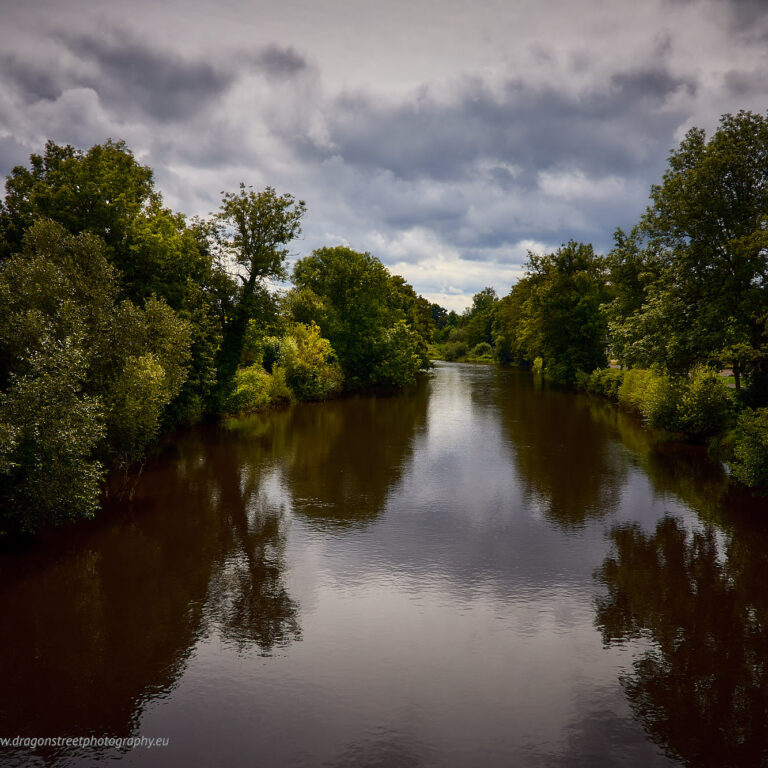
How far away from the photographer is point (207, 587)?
41.5 ft

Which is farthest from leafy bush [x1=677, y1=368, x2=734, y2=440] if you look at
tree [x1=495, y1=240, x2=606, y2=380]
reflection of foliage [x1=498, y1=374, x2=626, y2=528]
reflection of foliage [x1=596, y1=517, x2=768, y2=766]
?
tree [x1=495, y1=240, x2=606, y2=380]

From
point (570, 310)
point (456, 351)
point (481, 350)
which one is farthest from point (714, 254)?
point (456, 351)

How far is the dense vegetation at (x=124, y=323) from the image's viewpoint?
13.8 m

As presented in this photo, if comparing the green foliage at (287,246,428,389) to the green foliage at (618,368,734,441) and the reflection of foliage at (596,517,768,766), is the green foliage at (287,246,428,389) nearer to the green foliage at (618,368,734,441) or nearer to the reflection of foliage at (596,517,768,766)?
the green foliage at (618,368,734,441)

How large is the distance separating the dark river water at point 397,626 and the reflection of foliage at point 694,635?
47 mm

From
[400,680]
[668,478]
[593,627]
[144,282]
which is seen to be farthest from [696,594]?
[144,282]

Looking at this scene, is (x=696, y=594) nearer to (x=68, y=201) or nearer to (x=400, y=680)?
(x=400, y=680)

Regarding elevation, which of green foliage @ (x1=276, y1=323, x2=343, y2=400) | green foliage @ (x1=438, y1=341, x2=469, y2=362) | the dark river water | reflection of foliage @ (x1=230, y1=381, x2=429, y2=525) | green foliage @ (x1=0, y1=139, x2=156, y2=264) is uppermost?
green foliage @ (x1=0, y1=139, x2=156, y2=264)

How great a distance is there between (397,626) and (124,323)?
13339mm

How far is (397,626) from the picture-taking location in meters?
11.1

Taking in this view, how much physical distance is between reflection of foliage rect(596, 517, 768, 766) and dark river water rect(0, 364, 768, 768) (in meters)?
0.05

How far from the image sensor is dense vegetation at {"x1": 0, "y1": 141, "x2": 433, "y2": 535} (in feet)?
45.1

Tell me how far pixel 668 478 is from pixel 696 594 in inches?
443

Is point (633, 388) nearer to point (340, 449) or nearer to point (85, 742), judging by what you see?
point (340, 449)
